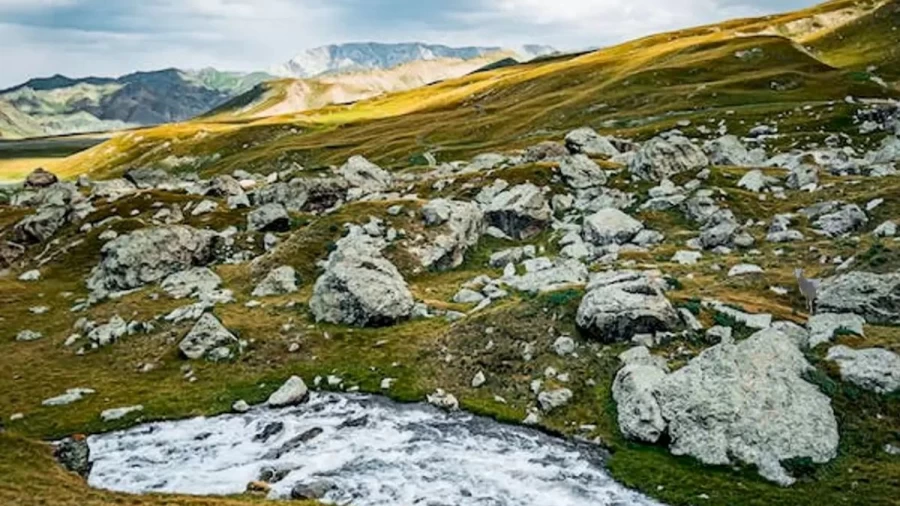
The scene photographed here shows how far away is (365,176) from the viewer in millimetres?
106312

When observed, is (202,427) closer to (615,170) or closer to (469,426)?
(469,426)

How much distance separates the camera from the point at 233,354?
50094 millimetres

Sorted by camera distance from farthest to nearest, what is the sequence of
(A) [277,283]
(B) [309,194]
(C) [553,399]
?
(B) [309,194], (A) [277,283], (C) [553,399]

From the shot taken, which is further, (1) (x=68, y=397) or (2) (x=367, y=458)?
(1) (x=68, y=397)

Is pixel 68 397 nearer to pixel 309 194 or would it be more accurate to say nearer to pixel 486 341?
pixel 486 341

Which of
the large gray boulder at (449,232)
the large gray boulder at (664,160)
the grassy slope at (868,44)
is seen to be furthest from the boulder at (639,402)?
the grassy slope at (868,44)

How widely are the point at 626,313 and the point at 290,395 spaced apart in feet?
66.3

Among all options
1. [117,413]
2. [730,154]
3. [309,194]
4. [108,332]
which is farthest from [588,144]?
[117,413]

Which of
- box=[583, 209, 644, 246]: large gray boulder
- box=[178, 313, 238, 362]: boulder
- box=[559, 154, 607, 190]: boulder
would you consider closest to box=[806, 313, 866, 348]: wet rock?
box=[583, 209, 644, 246]: large gray boulder

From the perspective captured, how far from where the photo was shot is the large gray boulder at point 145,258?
70.9 meters

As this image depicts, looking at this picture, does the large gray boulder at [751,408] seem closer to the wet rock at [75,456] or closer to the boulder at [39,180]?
the wet rock at [75,456]

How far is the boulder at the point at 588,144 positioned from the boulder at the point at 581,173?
1697 cm

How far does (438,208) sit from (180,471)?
4128 cm

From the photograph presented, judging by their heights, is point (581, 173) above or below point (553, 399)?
above
